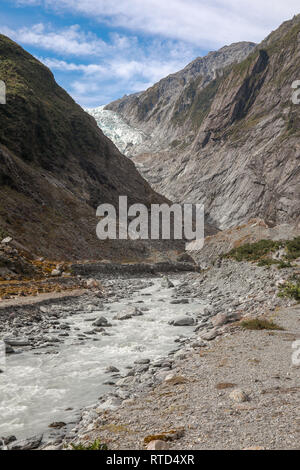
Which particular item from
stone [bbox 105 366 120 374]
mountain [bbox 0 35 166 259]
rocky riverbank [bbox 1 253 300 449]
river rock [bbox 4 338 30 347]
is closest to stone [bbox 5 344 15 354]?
river rock [bbox 4 338 30 347]

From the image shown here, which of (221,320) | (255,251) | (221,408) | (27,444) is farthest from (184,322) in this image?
(255,251)

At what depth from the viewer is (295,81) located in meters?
138

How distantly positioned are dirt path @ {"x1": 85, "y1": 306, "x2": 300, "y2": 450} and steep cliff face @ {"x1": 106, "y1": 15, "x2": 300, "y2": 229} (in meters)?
105

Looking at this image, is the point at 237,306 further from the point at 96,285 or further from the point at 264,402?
the point at 96,285

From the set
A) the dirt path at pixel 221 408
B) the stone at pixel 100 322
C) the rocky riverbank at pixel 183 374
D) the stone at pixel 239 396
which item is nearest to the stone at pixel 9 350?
the rocky riverbank at pixel 183 374

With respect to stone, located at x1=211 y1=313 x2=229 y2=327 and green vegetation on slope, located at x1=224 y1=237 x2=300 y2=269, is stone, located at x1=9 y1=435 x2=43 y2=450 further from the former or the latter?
green vegetation on slope, located at x1=224 y1=237 x2=300 y2=269

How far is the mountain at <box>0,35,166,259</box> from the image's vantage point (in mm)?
58969

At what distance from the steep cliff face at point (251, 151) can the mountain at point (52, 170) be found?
4073 centimetres

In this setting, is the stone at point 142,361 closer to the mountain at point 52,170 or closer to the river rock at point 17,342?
the river rock at point 17,342

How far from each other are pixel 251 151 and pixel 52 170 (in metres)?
87.4

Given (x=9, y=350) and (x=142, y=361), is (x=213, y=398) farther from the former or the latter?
(x=9, y=350)

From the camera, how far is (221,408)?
8.37 m

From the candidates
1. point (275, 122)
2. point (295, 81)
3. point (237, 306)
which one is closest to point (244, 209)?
point (275, 122)
